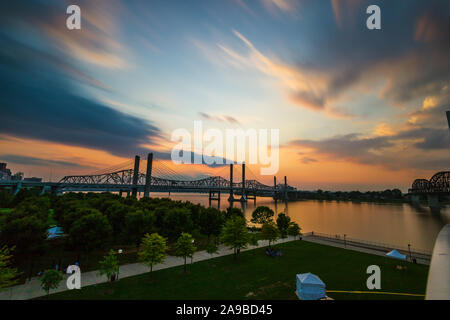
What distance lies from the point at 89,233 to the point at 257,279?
20878 mm

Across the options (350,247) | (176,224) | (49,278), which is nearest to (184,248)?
(176,224)

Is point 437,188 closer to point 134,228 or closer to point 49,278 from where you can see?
point 134,228

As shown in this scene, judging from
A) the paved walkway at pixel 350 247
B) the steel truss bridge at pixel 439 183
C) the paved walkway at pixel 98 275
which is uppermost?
the steel truss bridge at pixel 439 183

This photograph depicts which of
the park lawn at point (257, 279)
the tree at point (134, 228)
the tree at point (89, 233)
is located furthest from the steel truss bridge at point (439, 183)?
the tree at point (89, 233)

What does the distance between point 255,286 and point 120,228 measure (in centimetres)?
2502

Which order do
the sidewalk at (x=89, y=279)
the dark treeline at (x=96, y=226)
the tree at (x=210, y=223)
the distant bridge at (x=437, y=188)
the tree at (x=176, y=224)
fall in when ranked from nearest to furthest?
the sidewalk at (x=89, y=279) → the dark treeline at (x=96, y=226) → the tree at (x=176, y=224) → the tree at (x=210, y=223) → the distant bridge at (x=437, y=188)

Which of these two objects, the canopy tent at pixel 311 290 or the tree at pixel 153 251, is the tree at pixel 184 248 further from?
the canopy tent at pixel 311 290

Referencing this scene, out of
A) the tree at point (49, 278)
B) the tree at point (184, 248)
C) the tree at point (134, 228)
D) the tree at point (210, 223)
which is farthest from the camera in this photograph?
the tree at point (210, 223)

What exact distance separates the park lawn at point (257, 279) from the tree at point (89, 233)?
6.86 m

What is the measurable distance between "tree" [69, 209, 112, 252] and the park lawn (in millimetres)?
6862

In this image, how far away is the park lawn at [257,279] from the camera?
57.5 ft

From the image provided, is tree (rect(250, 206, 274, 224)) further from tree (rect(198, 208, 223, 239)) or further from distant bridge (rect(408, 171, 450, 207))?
distant bridge (rect(408, 171, 450, 207))
